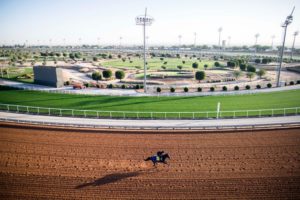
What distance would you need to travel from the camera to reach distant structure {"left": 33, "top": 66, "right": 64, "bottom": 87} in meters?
32.7

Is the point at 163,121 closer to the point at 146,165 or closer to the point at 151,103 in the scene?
the point at 151,103

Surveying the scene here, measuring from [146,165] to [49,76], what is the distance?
2657 cm

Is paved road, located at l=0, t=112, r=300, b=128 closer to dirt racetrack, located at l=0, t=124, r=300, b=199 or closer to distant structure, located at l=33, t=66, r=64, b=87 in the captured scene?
dirt racetrack, located at l=0, t=124, r=300, b=199

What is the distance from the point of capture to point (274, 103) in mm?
23250

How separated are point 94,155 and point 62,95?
53.4ft

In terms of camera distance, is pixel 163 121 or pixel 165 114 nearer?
pixel 163 121

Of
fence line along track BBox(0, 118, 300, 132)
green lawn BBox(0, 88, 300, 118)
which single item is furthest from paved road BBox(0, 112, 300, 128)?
green lawn BBox(0, 88, 300, 118)

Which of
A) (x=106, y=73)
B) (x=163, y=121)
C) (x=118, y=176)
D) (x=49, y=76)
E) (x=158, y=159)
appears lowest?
(x=118, y=176)

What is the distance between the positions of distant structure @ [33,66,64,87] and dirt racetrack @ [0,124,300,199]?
17.5m

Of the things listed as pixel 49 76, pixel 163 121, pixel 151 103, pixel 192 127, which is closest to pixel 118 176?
pixel 192 127

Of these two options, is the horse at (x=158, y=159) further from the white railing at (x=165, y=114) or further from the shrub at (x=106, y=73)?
the shrub at (x=106, y=73)

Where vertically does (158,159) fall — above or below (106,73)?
below

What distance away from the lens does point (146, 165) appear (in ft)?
39.4

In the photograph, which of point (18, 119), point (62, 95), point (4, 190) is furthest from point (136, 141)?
point (62, 95)
